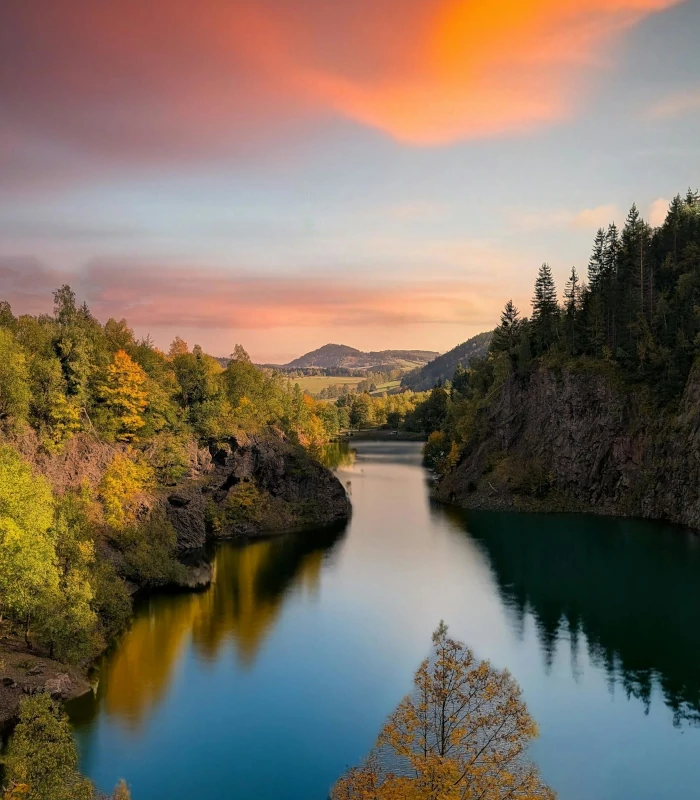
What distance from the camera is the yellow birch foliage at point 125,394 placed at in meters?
69.1

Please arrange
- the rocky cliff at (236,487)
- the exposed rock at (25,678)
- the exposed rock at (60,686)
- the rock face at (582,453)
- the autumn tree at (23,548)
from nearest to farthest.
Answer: the exposed rock at (25,678)
the exposed rock at (60,686)
the autumn tree at (23,548)
the rocky cliff at (236,487)
the rock face at (582,453)

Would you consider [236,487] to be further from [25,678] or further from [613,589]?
[613,589]

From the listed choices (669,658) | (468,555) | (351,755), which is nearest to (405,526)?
(468,555)

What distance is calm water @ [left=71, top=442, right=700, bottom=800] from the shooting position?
103 ft

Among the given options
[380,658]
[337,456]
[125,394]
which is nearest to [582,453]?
[380,658]

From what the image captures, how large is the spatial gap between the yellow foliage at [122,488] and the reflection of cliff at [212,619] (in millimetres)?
8431

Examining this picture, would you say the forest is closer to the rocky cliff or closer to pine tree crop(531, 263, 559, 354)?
pine tree crop(531, 263, 559, 354)

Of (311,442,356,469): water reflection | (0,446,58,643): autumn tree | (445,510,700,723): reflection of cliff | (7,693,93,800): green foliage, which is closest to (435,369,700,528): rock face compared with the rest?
(445,510,700,723): reflection of cliff

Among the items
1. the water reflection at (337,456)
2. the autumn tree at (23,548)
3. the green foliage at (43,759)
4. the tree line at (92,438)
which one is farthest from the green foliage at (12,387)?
the water reflection at (337,456)

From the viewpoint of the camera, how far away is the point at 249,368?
9662 centimetres

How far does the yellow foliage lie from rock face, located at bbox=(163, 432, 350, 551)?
5185 mm

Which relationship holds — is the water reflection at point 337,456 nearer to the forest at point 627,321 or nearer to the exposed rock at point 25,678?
the forest at point 627,321

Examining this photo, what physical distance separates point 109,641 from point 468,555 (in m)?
40.1

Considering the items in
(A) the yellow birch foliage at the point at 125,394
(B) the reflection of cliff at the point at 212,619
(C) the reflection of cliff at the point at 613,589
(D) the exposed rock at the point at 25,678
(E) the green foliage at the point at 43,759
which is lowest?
(B) the reflection of cliff at the point at 212,619
